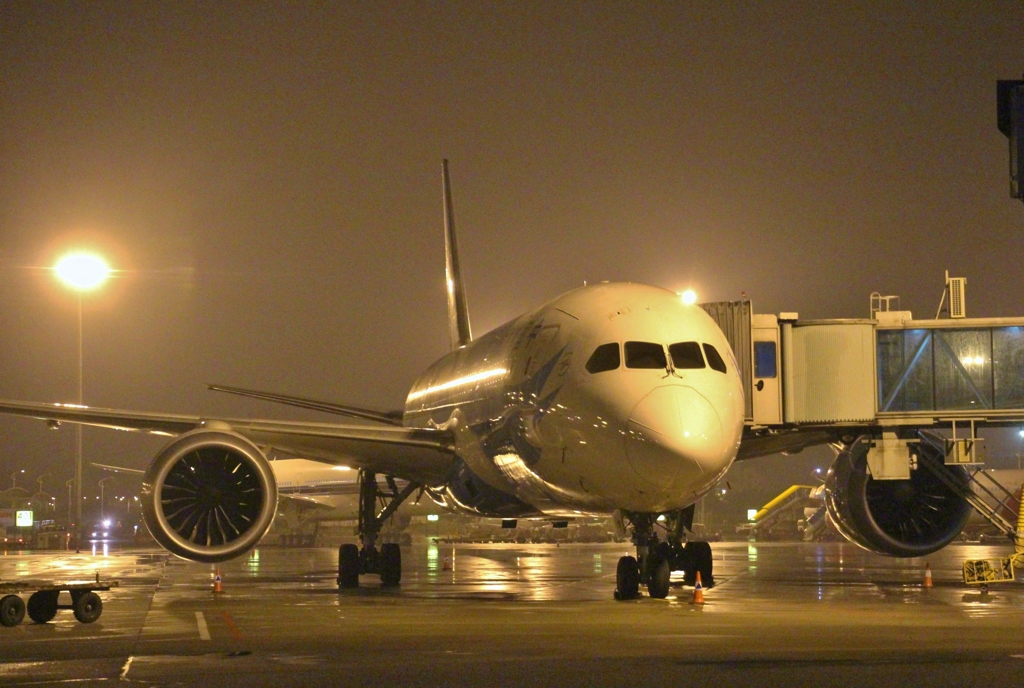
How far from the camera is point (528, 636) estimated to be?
15.4 m

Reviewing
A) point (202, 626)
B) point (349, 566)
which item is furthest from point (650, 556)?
point (349, 566)

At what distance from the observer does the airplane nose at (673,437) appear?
17.2 m

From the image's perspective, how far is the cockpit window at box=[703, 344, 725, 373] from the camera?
18484 mm

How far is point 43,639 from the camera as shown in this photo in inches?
628

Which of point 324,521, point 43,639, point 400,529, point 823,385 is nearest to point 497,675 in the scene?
point 43,639

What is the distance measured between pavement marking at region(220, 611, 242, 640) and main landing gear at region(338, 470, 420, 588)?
7229 millimetres

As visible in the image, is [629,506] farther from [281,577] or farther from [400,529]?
[400,529]

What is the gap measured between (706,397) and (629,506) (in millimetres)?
1842

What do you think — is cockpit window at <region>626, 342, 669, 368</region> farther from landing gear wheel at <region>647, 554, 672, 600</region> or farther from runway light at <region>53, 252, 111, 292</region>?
runway light at <region>53, 252, 111, 292</region>

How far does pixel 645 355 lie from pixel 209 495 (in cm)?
665

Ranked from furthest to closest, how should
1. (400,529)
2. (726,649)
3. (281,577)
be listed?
(400,529) < (281,577) < (726,649)

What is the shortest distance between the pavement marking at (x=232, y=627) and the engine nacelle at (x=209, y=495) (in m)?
0.95

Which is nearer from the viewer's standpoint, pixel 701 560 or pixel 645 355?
pixel 645 355

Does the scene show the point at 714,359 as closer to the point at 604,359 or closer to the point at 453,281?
the point at 604,359
